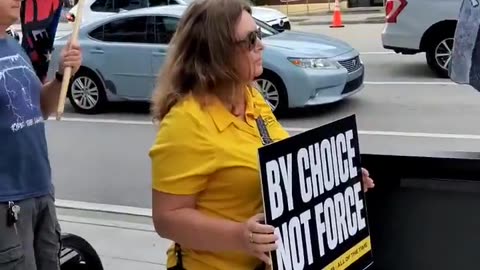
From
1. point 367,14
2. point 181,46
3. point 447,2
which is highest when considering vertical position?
point 181,46

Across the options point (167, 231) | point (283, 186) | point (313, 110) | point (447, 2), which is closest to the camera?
point (283, 186)

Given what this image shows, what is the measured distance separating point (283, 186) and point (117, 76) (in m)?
9.02

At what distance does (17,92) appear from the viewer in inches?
95.1

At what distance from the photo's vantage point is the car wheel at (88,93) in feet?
35.8

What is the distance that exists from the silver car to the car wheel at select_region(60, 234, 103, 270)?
5.97 m

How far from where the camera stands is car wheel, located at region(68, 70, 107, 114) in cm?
1092

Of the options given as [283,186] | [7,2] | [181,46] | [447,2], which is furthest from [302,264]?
[447,2]

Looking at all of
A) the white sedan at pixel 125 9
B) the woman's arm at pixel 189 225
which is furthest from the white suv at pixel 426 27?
the woman's arm at pixel 189 225

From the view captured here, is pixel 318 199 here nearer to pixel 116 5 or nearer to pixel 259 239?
pixel 259 239

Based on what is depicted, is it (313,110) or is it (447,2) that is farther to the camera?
(447,2)

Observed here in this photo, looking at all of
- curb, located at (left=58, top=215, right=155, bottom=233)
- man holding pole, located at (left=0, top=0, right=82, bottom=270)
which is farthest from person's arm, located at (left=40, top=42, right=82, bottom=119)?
curb, located at (left=58, top=215, right=155, bottom=233)

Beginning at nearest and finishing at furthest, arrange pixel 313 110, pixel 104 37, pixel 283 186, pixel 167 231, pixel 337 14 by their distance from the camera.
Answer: pixel 283 186 → pixel 167 231 → pixel 313 110 → pixel 104 37 → pixel 337 14

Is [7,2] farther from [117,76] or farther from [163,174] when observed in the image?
[117,76]

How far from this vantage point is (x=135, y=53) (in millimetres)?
10477
